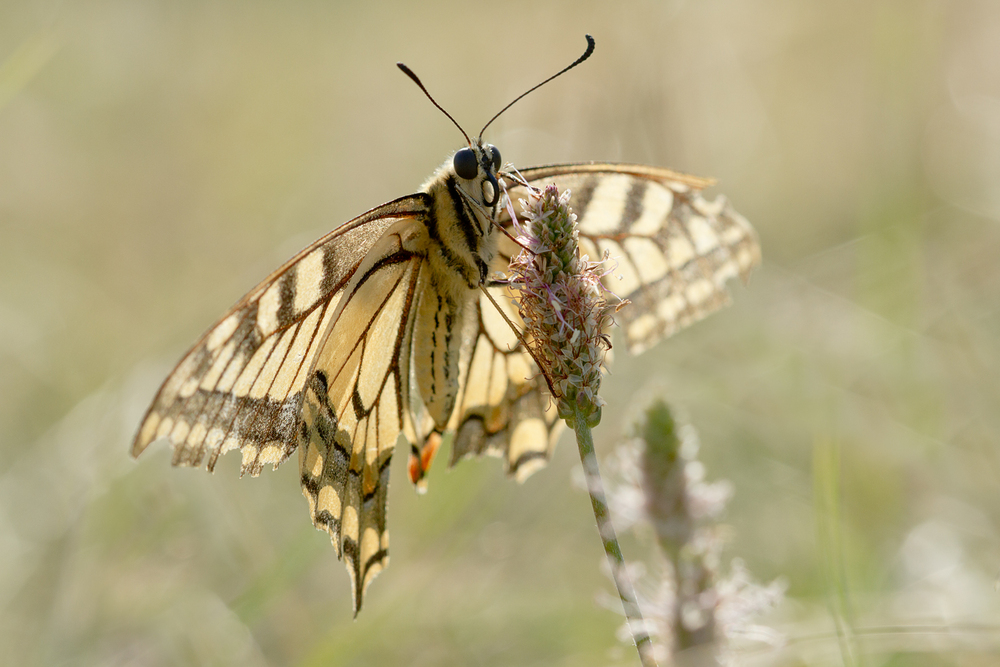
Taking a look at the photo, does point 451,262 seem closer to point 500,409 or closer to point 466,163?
point 466,163

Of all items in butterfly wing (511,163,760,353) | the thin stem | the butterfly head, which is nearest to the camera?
the thin stem

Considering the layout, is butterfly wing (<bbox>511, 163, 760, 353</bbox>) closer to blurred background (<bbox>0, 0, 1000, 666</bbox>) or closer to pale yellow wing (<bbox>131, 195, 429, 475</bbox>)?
blurred background (<bbox>0, 0, 1000, 666</bbox>)

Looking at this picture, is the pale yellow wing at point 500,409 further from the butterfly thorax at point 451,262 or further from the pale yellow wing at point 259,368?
the pale yellow wing at point 259,368

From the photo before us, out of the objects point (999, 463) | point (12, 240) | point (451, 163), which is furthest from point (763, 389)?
point (12, 240)

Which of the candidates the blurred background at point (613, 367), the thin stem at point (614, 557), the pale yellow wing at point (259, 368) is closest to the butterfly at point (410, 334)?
the pale yellow wing at point (259, 368)

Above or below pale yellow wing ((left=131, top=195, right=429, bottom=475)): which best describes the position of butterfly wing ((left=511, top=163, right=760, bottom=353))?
above

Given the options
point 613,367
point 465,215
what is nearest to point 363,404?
point 465,215

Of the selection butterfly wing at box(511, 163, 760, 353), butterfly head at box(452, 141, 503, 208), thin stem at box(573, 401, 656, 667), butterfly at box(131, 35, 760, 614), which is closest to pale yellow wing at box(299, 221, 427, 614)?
butterfly at box(131, 35, 760, 614)
